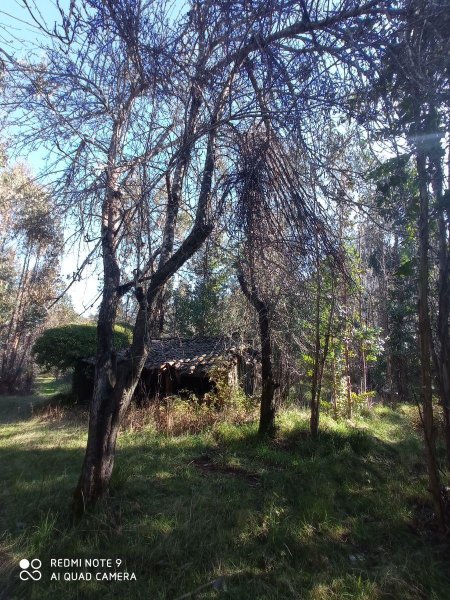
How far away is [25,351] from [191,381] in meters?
13.1

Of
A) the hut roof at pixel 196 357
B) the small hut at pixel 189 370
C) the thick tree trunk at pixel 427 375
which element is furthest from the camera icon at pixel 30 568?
the small hut at pixel 189 370

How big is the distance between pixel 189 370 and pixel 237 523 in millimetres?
7382

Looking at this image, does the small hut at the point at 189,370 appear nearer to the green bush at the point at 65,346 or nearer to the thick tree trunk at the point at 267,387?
the green bush at the point at 65,346

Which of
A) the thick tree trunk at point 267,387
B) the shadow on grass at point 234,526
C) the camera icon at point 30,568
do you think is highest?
the thick tree trunk at point 267,387

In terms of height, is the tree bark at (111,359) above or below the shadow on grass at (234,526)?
above

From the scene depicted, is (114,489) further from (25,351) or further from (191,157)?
(25,351)

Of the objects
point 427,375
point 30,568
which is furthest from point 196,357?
point 30,568

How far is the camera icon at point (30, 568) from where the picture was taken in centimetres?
366

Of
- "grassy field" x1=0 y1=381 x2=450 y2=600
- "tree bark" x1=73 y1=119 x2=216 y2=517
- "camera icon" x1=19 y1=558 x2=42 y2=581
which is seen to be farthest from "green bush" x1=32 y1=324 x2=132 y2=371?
"camera icon" x1=19 y1=558 x2=42 y2=581

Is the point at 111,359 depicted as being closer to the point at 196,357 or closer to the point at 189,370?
the point at 189,370

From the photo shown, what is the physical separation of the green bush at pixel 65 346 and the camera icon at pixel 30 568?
11112mm

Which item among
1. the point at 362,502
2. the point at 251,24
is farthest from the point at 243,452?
the point at 251,24

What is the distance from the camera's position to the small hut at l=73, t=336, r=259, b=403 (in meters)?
11.7

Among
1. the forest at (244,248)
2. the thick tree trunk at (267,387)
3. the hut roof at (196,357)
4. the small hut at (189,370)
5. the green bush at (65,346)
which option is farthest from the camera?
the green bush at (65,346)
